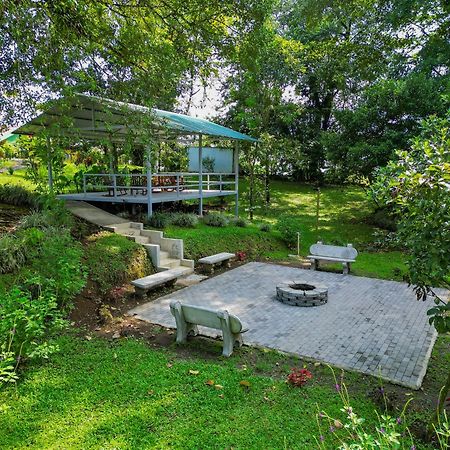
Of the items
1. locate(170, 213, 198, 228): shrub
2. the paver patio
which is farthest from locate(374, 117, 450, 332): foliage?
locate(170, 213, 198, 228): shrub

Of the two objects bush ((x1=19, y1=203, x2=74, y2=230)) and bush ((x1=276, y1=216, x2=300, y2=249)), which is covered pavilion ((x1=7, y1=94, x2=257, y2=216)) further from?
bush ((x1=276, y1=216, x2=300, y2=249))

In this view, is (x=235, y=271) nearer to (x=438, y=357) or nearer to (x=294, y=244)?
(x=294, y=244)

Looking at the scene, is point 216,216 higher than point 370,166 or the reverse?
the reverse

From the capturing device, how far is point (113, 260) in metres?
8.26

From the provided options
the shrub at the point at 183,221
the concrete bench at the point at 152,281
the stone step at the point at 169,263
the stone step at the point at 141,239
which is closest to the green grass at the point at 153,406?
the concrete bench at the point at 152,281

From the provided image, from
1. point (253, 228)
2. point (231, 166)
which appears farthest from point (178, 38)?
point (231, 166)

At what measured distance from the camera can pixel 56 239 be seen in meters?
6.90

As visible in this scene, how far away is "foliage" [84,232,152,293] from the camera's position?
7.71 m

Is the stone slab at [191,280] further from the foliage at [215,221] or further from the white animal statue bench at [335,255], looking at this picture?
the foliage at [215,221]

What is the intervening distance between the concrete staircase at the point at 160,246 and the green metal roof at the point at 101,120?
258 cm

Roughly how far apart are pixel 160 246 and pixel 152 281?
2501mm

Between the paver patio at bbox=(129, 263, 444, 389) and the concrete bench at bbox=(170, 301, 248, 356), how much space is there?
1.57 feet

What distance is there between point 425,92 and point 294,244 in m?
7.74

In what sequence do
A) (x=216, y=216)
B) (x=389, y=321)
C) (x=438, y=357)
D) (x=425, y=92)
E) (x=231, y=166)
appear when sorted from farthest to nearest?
(x=231, y=166), (x=425, y=92), (x=216, y=216), (x=389, y=321), (x=438, y=357)
